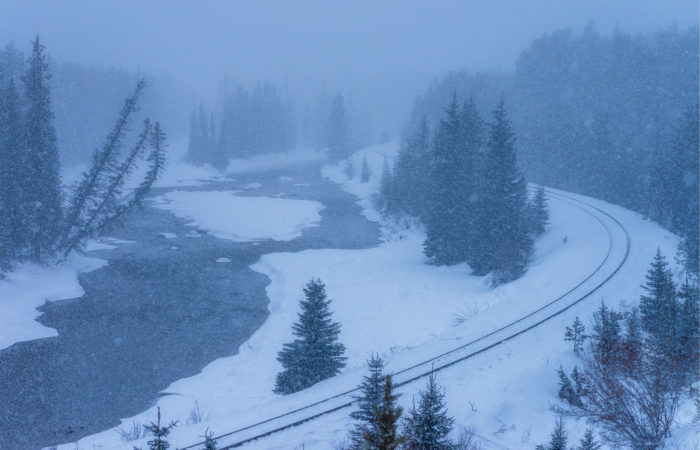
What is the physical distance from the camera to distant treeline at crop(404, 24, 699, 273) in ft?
116

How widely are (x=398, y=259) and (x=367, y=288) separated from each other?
7.76 m

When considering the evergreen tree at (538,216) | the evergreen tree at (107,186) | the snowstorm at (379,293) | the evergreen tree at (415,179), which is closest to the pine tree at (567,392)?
the snowstorm at (379,293)

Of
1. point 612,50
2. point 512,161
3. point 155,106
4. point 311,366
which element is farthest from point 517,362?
point 155,106

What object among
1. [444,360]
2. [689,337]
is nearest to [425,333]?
[444,360]

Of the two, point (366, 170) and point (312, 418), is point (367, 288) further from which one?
point (366, 170)

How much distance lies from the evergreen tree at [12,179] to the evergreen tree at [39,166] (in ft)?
1.06

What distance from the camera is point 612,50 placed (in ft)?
246

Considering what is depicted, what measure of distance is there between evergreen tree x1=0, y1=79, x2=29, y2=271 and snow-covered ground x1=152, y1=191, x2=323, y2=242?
16603 mm

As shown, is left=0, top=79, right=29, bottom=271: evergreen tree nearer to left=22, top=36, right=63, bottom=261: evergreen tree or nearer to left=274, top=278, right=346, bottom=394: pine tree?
left=22, top=36, right=63, bottom=261: evergreen tree

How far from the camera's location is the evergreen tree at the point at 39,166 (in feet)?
97.5

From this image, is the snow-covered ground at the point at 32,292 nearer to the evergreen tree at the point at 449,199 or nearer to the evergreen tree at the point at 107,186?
the evergreen tree at the point at 107,186

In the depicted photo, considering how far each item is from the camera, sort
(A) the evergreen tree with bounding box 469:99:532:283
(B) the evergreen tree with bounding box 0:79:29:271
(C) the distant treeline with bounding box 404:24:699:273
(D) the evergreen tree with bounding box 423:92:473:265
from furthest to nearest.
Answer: (C) the distant treeline with bounding box 404:24:699:273 → (D) the evergreen tree with bounding box 423:92:473:265 → (A) the evergreen tree with bounding box 469:99:532:283 → (B) the evergreen tree with bounding box 0:79:29:271

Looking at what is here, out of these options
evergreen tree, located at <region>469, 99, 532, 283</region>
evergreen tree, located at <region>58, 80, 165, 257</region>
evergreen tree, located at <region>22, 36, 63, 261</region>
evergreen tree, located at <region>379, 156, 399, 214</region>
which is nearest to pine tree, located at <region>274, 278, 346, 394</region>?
evergreen tree, located at <region>469, 99, 532, 283</region>

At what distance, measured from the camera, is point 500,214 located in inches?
1154
